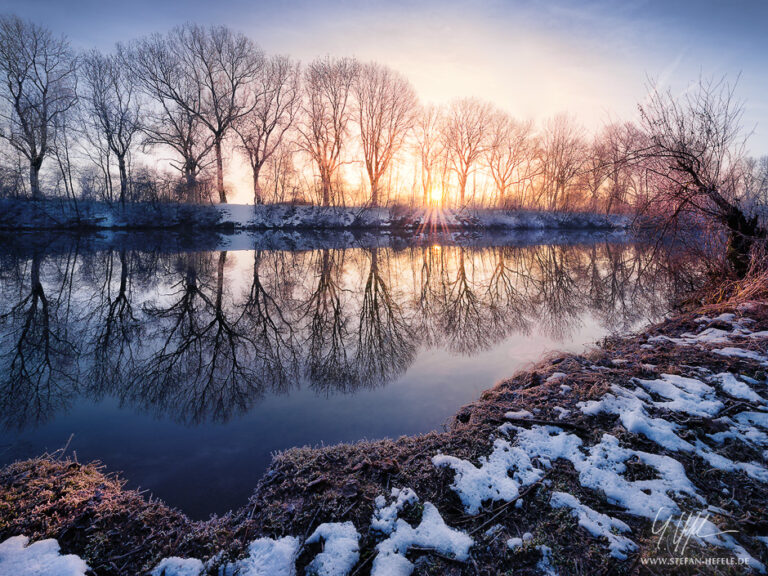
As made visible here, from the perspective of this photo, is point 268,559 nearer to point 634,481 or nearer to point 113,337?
point 634,481

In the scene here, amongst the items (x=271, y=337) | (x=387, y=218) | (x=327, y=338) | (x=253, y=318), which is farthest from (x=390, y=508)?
(x=387, y=218)

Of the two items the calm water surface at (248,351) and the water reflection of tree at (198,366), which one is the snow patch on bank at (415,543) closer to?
the calm water surface at (248,351)

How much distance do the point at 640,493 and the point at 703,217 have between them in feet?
28.1

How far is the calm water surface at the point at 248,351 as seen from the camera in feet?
11.5

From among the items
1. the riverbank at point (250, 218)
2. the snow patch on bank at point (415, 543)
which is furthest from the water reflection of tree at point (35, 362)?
the riverbank at point (250, 218)

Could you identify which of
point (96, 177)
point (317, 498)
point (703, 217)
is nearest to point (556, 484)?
point (317, 498)

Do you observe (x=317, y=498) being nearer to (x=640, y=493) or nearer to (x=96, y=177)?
(x=640, y=493)

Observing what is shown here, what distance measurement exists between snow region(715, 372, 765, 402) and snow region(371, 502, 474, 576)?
3.28m

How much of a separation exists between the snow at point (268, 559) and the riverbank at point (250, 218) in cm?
3073

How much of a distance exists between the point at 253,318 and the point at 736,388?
24.9 ft

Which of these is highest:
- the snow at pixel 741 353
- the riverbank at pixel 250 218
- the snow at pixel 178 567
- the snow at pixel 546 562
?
the riverbank at pixel 250 218

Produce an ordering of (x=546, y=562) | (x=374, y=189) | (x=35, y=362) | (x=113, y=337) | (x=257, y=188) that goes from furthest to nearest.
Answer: (x=374, y=189) → (x=257, y=188) → (x=113, y=337) → (x=35, y=362) → (x=546, y=562)

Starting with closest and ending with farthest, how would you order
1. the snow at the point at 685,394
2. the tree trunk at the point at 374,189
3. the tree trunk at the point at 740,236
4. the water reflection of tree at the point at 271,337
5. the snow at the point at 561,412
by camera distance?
the snow at the point at 685,394 < the snow at the point at 561,412 < the water reflection of tree at the point at 271,337 < the tree trunk at the point at 740,236 < the tree trunk at the point at 374,189

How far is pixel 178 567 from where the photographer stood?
1960 mm
